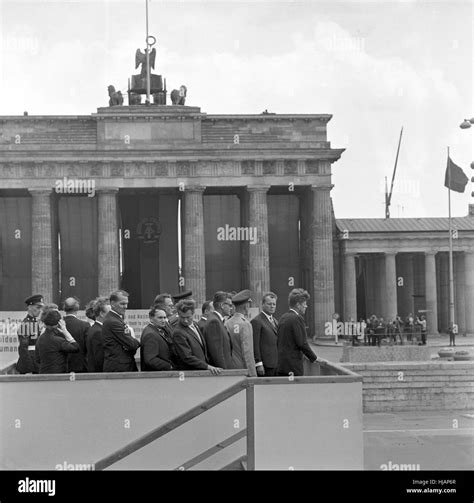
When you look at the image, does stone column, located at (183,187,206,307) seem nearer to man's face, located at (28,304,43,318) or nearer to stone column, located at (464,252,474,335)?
stone column, located at (464,252,474,335)

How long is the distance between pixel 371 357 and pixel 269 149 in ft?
76.5

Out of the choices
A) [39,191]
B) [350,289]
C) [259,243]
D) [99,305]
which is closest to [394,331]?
[259,243]

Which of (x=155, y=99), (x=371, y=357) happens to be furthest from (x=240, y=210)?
(x=371, y=357)

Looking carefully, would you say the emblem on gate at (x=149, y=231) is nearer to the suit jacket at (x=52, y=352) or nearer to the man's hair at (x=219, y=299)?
the man's hair at (x=219, y=299)

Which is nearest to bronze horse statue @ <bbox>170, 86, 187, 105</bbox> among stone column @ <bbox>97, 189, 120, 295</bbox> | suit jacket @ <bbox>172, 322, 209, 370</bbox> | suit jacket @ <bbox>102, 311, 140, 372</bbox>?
stone column @ <bbox>97, 189, 120, 295</bbox>

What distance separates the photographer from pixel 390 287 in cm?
5338

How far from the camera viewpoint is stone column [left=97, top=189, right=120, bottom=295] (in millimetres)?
50469

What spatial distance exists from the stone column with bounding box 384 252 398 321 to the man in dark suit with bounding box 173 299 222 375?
4251 centimetres

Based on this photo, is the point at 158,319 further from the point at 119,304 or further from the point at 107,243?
the point at 107,243

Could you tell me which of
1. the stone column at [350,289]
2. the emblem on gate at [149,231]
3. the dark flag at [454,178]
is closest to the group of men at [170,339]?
the dark flag at [454,178]

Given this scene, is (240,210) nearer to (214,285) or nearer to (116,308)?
(214,285)

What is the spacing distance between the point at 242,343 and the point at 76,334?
257 centimetres

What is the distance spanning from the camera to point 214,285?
56312 millimetres

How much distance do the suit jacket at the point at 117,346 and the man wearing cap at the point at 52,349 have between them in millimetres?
623
